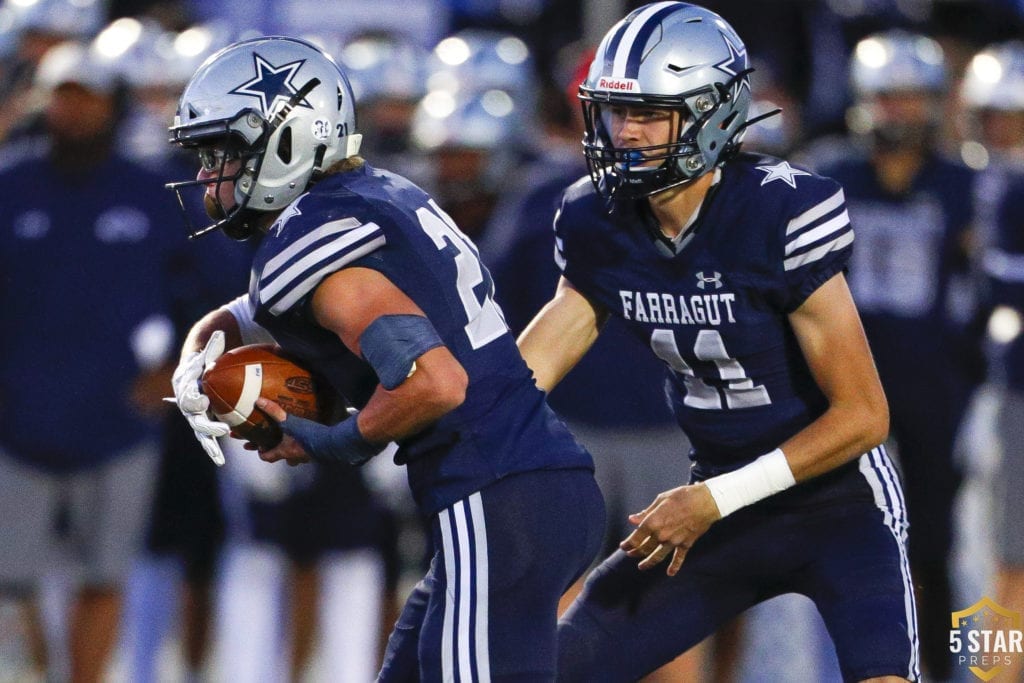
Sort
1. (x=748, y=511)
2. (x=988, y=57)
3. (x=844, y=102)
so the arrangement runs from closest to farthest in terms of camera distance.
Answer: (x=748, y=511) < (x=988, y=57) < (x=844, y=102)

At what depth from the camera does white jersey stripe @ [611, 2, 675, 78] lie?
3863mm

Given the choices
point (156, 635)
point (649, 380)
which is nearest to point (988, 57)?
point (649, 380)

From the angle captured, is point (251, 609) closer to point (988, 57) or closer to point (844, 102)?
point (988, 57)

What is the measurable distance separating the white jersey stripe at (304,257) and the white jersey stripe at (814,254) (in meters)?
0.93

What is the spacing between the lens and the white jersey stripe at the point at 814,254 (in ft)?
12.3

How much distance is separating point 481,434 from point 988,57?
3948mm

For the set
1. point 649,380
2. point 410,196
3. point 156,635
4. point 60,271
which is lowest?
point 156,635

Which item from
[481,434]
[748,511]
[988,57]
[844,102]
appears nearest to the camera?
[481,434]

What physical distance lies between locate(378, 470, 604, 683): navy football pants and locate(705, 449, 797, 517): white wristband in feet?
1.25

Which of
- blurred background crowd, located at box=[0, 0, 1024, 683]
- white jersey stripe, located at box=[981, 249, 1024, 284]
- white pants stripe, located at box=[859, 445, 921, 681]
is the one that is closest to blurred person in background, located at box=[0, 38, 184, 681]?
blurred background crowd, located at box=[0, 0, 1024, 683]

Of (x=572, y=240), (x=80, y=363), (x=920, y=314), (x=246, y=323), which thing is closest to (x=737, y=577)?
(x=572, y=240)

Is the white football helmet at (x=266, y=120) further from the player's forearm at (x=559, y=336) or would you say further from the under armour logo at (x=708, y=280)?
the under armour logo at (x=708, y=280)

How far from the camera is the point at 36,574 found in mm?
5762

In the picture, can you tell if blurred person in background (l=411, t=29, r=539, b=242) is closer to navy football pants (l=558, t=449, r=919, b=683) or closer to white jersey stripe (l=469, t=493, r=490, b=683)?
navy football pants (l=558, t=449, r=919, b=683)
